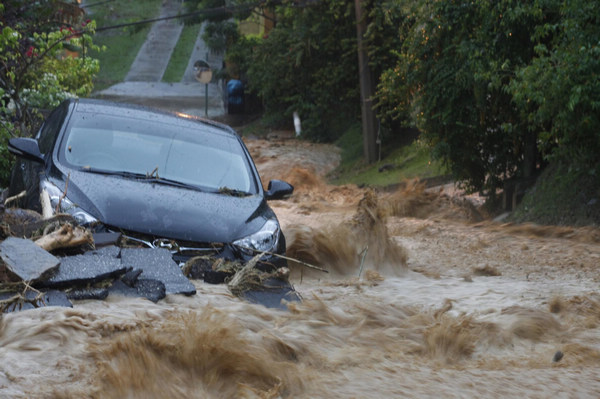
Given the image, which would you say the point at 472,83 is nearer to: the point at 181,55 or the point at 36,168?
the point at 36,168

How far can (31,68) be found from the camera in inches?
632

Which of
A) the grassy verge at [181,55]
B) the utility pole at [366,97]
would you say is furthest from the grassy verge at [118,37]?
the utility pole at [366,97]

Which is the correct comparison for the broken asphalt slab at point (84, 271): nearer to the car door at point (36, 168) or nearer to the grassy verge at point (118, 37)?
the car door at point (36, 168)

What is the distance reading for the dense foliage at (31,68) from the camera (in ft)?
40.8

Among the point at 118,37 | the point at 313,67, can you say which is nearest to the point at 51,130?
the point at 313,67

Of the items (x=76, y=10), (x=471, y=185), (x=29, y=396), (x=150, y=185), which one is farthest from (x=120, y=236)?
(x=76, y=10)

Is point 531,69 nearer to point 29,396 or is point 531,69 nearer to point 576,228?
point 576,228

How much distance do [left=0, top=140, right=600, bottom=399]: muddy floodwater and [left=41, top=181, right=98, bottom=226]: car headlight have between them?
3.50 ft

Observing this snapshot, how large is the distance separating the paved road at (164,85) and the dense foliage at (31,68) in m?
13.7

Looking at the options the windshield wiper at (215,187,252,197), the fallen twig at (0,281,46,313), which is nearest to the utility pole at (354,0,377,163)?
the windshield wiper at (215,187,252,197)

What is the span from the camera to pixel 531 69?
10570 millimetres

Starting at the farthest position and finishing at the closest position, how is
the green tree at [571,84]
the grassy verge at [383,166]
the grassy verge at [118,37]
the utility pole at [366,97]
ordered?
the grassy verge at [118,37] → the utility pole at [366,97] → the grassy verge at [383,166] → the green tree at [571,84]

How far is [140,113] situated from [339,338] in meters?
3.60

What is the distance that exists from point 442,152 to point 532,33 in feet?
8.15
